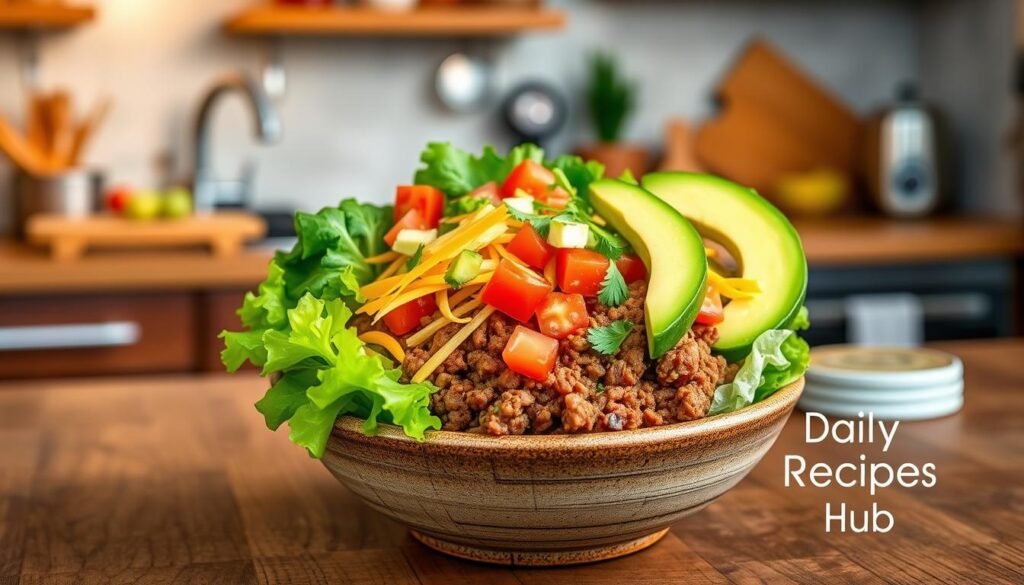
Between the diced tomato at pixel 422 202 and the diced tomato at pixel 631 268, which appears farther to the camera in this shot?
the diced tomato at pixel 422 202

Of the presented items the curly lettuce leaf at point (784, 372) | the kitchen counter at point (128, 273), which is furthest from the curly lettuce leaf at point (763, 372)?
the kitchen counter at point (128, 273)

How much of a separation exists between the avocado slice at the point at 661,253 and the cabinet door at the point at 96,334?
196 centimetres

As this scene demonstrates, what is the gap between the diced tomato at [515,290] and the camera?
3.10 feet

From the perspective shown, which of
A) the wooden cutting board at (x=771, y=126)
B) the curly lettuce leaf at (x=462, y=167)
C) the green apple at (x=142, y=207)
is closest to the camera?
the curly lettuce leaf at (x=462, y=167)

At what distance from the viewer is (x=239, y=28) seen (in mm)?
3260

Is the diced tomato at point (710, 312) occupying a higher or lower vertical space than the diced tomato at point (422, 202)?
lower

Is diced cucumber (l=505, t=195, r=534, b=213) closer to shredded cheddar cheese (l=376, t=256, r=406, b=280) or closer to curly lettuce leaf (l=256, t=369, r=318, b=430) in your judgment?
shredded cheddar cheese (l=376, t=256, r=406, b=280)

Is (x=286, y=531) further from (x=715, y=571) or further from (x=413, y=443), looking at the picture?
(x=715, y=571)

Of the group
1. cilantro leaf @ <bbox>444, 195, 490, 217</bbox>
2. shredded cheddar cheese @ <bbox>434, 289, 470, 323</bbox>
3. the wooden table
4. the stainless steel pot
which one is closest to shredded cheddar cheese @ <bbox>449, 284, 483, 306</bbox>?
shredded cheddar cheese @ <bbox>434, 289, 470, 323</bbox>

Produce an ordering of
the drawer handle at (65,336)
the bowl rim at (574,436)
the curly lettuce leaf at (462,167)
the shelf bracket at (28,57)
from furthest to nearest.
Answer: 1. the shelf bracket at (28,57)
2. the drawer handle at (65,336)
3. the curly lettuce leaf at (462,167)
4. the bowl rim at (574,436)

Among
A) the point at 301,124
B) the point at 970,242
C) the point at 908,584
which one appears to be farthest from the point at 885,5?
the point at 908,584

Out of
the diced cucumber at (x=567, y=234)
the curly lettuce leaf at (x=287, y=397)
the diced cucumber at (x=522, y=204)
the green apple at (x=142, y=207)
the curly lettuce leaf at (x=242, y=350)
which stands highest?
the diced cucumber at (x=522, y=204)

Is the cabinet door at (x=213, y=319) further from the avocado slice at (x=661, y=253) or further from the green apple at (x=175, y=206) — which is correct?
the avocado slice at (x=661, y=253)

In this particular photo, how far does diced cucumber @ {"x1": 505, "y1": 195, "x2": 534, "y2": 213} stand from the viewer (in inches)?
40.5
